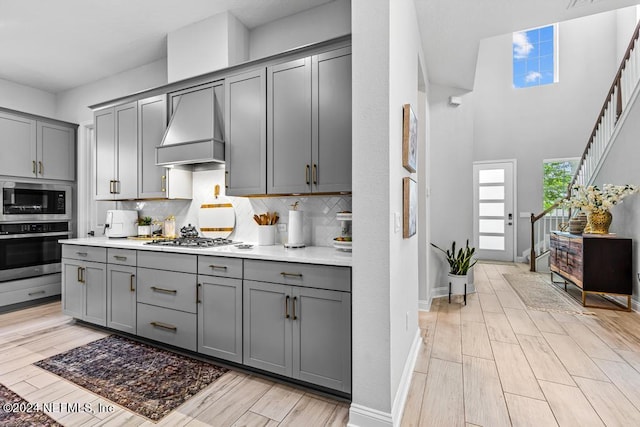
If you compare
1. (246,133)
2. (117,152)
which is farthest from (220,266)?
(117,152)

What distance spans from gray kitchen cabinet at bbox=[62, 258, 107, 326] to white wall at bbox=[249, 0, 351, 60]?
8.59ft

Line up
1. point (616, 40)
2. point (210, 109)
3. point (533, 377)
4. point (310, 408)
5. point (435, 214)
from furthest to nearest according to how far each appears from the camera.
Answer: point (616, 40) → point (435, 214) → point (210, 109) → point (533, 377) → point (310, 408)

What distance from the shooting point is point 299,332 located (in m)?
2.01

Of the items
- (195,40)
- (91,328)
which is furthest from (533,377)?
(195,40)

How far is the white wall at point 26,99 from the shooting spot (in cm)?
442

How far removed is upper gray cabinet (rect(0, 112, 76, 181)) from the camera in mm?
3797

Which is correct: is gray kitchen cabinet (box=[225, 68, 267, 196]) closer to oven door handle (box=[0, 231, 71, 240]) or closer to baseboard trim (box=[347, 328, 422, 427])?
baseboard trim (box=[347, 328, 422, 427])

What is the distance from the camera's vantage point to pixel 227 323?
229 cm

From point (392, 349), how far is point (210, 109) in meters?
2.41

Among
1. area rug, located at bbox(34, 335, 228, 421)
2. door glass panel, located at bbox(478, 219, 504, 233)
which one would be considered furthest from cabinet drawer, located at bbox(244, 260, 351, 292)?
door glass panel, located at bbox(478, 219, 504, 233)

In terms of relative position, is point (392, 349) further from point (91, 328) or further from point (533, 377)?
point (91, 328)

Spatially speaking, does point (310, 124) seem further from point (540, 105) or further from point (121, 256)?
point (540, 105)

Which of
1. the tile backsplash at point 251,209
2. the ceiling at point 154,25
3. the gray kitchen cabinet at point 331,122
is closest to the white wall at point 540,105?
the ceiling at point 154,25

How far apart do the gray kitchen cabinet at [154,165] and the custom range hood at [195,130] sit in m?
0.20
